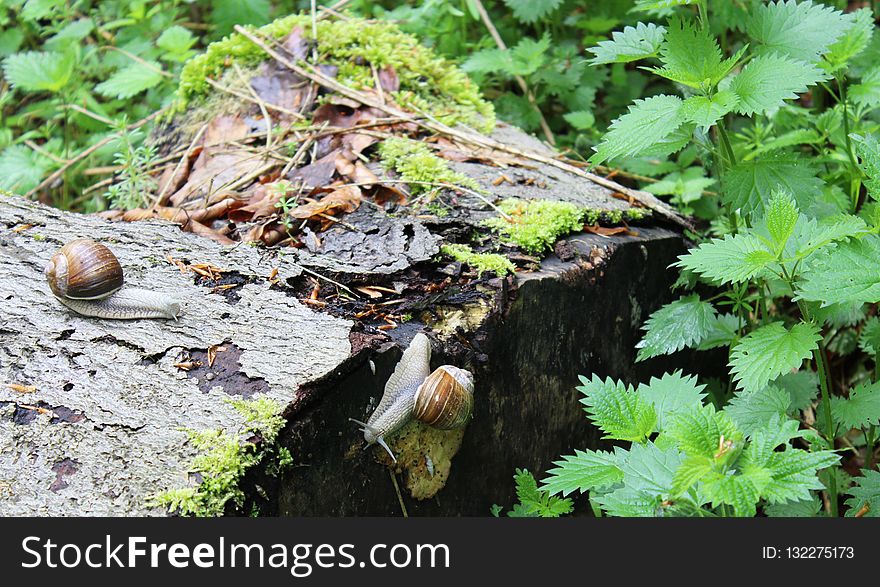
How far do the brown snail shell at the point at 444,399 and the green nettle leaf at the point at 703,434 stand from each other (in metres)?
0.60

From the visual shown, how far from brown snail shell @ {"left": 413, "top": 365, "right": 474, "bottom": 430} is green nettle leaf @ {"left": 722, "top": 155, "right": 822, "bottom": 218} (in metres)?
0.98

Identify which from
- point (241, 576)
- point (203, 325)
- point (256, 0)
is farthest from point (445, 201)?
point (256, 0)

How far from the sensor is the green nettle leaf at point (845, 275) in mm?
1769

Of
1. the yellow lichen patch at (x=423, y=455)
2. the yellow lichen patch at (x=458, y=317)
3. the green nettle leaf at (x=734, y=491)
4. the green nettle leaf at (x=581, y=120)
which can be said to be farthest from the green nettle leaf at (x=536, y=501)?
the green nettle leaf at (x=581, y=120)

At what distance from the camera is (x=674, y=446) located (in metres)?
1.72

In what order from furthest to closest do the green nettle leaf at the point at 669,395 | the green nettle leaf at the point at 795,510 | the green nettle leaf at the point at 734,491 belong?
the green nettle leaf at the point at 795,510
the green nettle leaf at the point at 669,395
the green nettle leaf at the point at 734,491

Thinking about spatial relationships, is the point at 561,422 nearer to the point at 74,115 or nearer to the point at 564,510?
the point at 564,510

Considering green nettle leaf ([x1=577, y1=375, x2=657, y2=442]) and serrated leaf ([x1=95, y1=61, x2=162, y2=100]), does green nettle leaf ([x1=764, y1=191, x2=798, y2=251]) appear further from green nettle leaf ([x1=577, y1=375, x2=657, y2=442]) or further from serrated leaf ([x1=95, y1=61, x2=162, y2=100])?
serrated leaf ([x1=95, y1=61, x2=162, y2=100])

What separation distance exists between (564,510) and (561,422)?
52 cm

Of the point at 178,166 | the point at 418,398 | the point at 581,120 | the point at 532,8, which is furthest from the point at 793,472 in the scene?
the point at 532,8

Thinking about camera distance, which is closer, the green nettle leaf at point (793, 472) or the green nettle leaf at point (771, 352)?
the green nettle leaf at point (793, 472)

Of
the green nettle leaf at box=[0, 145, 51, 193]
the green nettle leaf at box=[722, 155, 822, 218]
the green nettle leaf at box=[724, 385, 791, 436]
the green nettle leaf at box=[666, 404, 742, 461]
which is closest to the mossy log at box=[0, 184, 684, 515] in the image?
the green nettle leaf at box=[722, 155, 822, 218]

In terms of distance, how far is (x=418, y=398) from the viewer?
6.52 feet

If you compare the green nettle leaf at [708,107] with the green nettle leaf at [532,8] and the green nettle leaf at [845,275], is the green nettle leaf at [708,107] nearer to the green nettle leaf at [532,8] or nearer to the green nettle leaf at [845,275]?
the green nettle leaf at [845,275]
